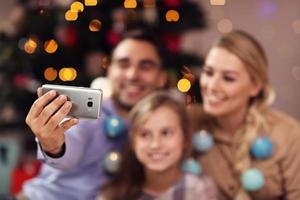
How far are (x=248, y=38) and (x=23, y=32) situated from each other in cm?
55

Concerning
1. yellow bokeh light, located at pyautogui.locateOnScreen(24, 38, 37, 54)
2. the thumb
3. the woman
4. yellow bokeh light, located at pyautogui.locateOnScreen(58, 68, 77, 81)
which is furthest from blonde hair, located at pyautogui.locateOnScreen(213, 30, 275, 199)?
the thumb

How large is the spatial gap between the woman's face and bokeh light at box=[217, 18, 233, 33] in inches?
2.2

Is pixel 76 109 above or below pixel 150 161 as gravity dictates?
above

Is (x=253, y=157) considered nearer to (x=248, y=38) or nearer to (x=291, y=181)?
(x=291, y=181)

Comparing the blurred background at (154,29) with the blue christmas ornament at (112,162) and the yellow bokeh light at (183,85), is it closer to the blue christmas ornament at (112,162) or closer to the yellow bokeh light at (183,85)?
the yellow bokeh light at (183,85)

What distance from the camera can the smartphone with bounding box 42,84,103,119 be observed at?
614mm

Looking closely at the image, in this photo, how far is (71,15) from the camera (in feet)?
4.16

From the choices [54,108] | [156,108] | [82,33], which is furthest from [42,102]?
[82,33]

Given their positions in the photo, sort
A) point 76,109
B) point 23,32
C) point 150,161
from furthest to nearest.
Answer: point 23,32 → point 150,161 → point 76,109

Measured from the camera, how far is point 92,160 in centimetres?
110

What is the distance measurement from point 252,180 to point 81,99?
0.56 meters

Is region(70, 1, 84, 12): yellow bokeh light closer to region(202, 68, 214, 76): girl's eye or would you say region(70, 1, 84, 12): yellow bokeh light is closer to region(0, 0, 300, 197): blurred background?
region(0, 0, 300, 197): blurred background

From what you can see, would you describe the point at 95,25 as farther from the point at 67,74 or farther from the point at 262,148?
the point at 262,148

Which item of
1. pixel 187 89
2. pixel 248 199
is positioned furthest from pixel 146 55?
pixel 248 199
